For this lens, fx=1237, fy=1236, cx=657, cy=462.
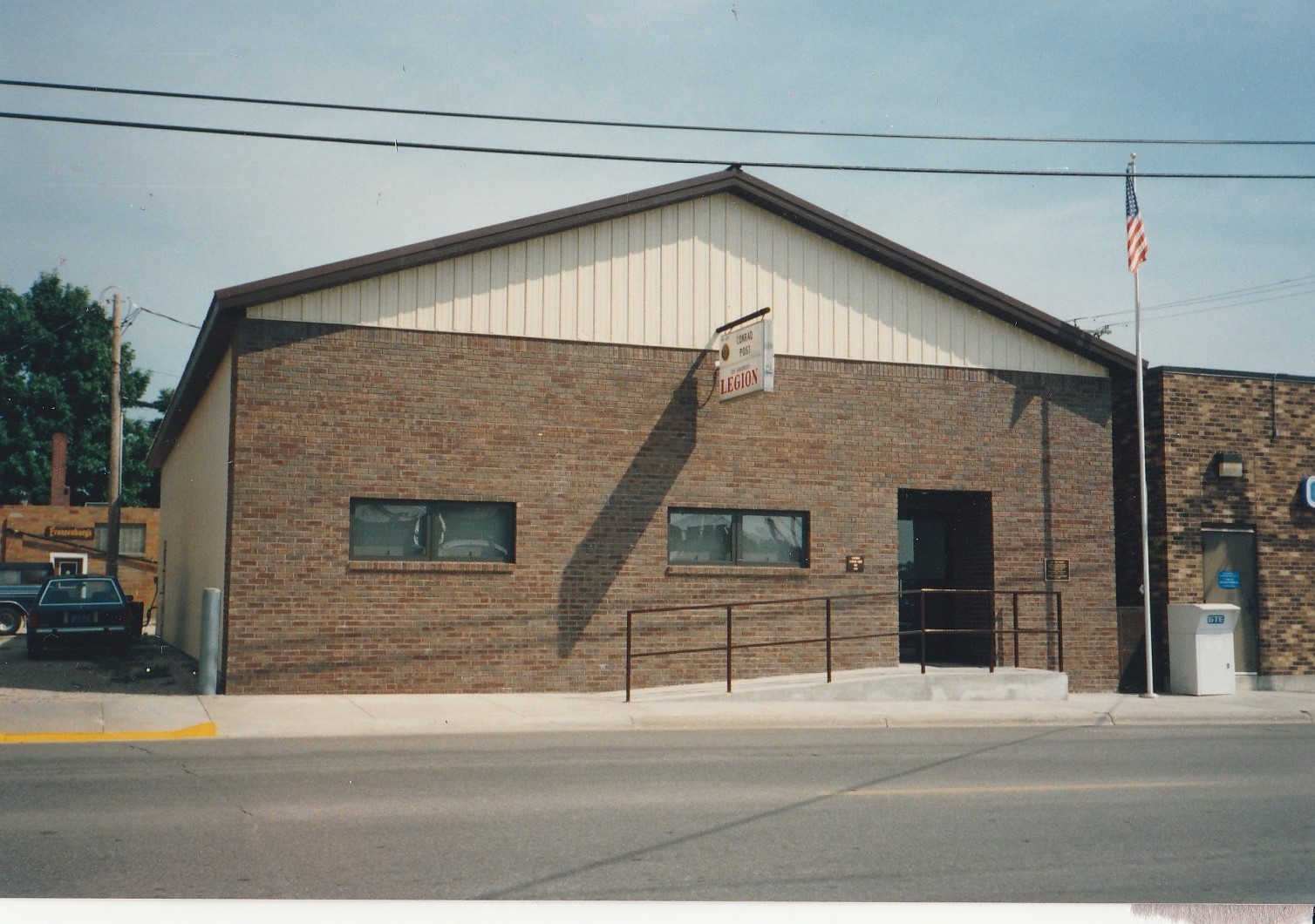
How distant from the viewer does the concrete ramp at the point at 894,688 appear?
16264 mm

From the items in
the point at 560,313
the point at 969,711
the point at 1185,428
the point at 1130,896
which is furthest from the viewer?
the point at 1185,428

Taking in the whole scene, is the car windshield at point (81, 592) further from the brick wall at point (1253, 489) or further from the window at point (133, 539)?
the window at point (133, 539)

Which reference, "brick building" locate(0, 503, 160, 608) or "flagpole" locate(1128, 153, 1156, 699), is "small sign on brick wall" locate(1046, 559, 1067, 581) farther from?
"brick building" locate(0, 503, 160, 608)

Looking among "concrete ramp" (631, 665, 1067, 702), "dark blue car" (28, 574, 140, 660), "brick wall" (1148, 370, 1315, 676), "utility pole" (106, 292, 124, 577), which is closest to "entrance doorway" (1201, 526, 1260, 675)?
"brick wall" (1148, 370, 1315, 676)

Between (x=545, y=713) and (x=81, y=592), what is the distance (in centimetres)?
1157

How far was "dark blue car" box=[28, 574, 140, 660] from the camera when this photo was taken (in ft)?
68.1

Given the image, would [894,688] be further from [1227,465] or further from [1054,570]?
[1227,465]

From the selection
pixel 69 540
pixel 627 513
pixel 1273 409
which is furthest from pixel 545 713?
pixel 69 540

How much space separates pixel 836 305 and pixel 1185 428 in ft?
20.7

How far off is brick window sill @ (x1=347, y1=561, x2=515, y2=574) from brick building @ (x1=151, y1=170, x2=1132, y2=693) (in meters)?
0.05

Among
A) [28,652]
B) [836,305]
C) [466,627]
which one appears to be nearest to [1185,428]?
[836,305]

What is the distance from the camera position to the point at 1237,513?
20.2m

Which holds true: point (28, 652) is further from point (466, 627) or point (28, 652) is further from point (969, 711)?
point (969, 711)

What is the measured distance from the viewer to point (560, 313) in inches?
674
